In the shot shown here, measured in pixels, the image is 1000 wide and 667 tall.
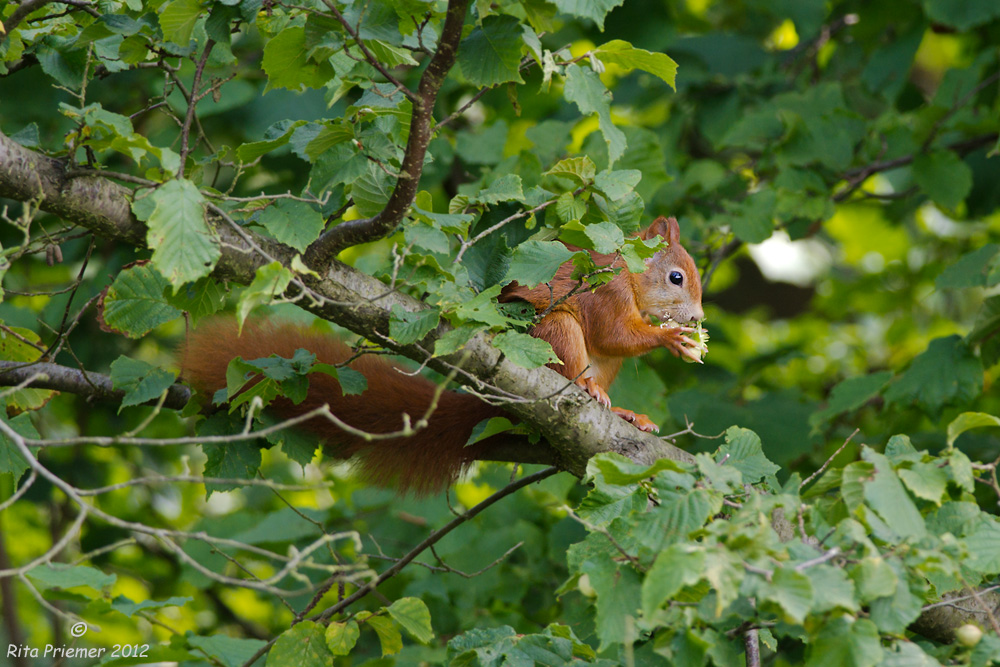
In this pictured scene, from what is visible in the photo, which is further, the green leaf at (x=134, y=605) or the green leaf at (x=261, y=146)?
the green leaf at (x=134, y=605)

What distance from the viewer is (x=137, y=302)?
1646mm

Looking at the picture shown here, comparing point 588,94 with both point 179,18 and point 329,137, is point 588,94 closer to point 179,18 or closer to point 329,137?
point 329,137

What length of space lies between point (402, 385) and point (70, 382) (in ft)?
2.37

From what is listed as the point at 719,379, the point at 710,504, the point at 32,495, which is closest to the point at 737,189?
the point at 719,379

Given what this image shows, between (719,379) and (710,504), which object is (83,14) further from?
(719,379)

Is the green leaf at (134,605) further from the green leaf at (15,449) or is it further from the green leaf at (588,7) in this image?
the green leaf at (588,7)

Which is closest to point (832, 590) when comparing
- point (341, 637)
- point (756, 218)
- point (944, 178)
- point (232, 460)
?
point (341, 637)

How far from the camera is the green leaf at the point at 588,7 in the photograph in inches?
52.8

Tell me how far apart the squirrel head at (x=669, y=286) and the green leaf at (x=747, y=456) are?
0.80m

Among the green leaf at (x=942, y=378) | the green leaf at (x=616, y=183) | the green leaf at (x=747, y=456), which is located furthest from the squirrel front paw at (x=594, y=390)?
the green leaf at (x=942, y=378)

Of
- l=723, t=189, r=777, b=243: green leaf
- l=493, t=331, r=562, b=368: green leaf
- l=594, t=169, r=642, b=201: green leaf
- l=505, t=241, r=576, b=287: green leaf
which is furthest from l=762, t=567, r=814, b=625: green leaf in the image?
l=723, t=189, r=777, b=243: green leaf

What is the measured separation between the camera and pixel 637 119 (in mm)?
4504

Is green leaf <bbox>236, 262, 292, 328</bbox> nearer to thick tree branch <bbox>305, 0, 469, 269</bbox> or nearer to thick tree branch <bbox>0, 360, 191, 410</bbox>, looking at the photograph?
thick tree branch <bbox>305, 0, 469, 269</bbox>

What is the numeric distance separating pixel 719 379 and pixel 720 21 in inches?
88.0
